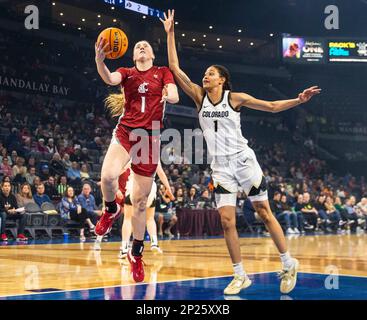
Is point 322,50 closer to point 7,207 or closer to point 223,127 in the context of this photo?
point 7,207

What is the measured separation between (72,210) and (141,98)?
7252 millimetres

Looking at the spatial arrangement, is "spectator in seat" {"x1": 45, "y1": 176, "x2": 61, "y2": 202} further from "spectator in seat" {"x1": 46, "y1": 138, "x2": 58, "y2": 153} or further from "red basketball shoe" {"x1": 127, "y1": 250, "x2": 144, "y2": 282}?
"red basketball shoe" {"x1": 127, "y1": 250, "x2": 144, "y2": 282}

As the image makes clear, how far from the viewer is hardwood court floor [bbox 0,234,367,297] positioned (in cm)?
547

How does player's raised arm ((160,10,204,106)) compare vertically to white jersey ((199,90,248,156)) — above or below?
above

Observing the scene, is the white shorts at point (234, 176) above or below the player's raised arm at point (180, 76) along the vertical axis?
below

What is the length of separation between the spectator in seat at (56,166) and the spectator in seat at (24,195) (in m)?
1.77

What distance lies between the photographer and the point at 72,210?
12.2 metres

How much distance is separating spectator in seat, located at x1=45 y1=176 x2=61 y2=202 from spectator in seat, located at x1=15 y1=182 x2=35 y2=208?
Answer: 2.47 ft

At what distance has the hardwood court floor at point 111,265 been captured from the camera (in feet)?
17.9

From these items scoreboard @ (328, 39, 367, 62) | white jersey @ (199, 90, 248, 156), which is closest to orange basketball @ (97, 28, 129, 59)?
white jersey @ (199, 90, 248, 156)

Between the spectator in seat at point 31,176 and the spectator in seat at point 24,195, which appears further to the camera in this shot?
the spectator in seat at point 31,176

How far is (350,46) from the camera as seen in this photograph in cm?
2869

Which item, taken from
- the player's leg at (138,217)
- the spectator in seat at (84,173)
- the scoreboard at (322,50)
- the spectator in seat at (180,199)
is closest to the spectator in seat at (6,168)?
the spectator in seat at (84,173)

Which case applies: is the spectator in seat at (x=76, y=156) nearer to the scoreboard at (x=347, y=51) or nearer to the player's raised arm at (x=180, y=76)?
the player's raised arm at (x=180, y=76)
